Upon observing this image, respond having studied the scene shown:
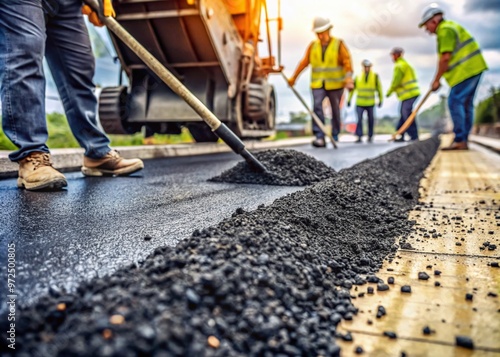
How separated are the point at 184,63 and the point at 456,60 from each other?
382 cm

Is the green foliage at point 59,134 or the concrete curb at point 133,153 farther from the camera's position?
the green foliage at point 59,134

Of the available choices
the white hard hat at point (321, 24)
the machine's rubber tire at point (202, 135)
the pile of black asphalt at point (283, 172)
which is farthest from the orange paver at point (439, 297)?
the white hard hat at point (321, 24)

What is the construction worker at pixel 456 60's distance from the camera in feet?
19.6

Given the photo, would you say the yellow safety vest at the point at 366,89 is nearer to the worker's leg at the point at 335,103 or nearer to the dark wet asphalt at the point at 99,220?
the worker's leg at the point at 335,103

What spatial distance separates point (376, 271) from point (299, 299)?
41cm

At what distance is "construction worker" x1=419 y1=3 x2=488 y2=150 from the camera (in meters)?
5.98

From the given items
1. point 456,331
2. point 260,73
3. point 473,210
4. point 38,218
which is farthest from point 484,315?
point 260,73

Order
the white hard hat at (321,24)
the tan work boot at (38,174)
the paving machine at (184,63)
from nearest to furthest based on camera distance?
the tan work boot at (38,174) → the paving machine at (184,63) → the white hard hat at (321,24)

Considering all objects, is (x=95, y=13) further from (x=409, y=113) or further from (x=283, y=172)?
(x=409, y=113)

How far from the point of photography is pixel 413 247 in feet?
5.15

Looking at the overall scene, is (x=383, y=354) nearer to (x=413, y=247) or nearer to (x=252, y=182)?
(x=413, y=247)

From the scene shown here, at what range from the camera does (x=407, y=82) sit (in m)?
10.8

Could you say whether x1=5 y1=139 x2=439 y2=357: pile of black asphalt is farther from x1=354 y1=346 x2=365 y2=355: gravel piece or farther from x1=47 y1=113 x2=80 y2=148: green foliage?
x1=47 y1=113 x2=80 y2=148: green foliage

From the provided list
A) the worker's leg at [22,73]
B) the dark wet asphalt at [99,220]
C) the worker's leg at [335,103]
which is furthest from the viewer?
the worker's leg at [335,103]
